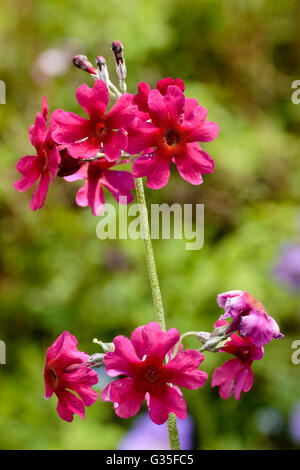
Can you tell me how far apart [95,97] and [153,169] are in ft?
0.64

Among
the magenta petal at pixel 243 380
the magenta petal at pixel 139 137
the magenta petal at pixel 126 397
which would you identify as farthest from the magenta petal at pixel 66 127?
the magenta petal at pixel 243 380

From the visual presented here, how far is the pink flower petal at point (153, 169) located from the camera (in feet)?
3.84

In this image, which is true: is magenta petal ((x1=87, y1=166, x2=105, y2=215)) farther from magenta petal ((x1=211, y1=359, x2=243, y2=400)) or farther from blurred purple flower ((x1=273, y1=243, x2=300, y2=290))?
blurred purple flower ((x1=273, y1=243, x2=300, y2=290))

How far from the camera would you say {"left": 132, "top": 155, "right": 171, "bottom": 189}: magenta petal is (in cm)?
117

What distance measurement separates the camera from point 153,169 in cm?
119

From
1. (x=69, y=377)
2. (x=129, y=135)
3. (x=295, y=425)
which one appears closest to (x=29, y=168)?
(x=129, y=135)

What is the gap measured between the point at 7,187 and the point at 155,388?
2.63m

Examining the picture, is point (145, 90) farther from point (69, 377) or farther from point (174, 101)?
point (69, 377)

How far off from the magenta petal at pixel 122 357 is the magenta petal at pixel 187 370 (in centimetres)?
7

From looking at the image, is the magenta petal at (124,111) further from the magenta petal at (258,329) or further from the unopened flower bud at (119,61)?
the magenta petal at (258,329)

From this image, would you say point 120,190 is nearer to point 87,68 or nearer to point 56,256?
point 87,68

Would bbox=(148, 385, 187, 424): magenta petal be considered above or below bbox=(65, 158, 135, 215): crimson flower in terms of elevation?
below

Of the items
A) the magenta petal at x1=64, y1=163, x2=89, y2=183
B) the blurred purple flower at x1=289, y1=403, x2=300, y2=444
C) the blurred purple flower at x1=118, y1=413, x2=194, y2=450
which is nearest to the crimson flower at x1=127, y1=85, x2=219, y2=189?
the magenta petal at x1=64, y1=163, x2=89, y2=183
